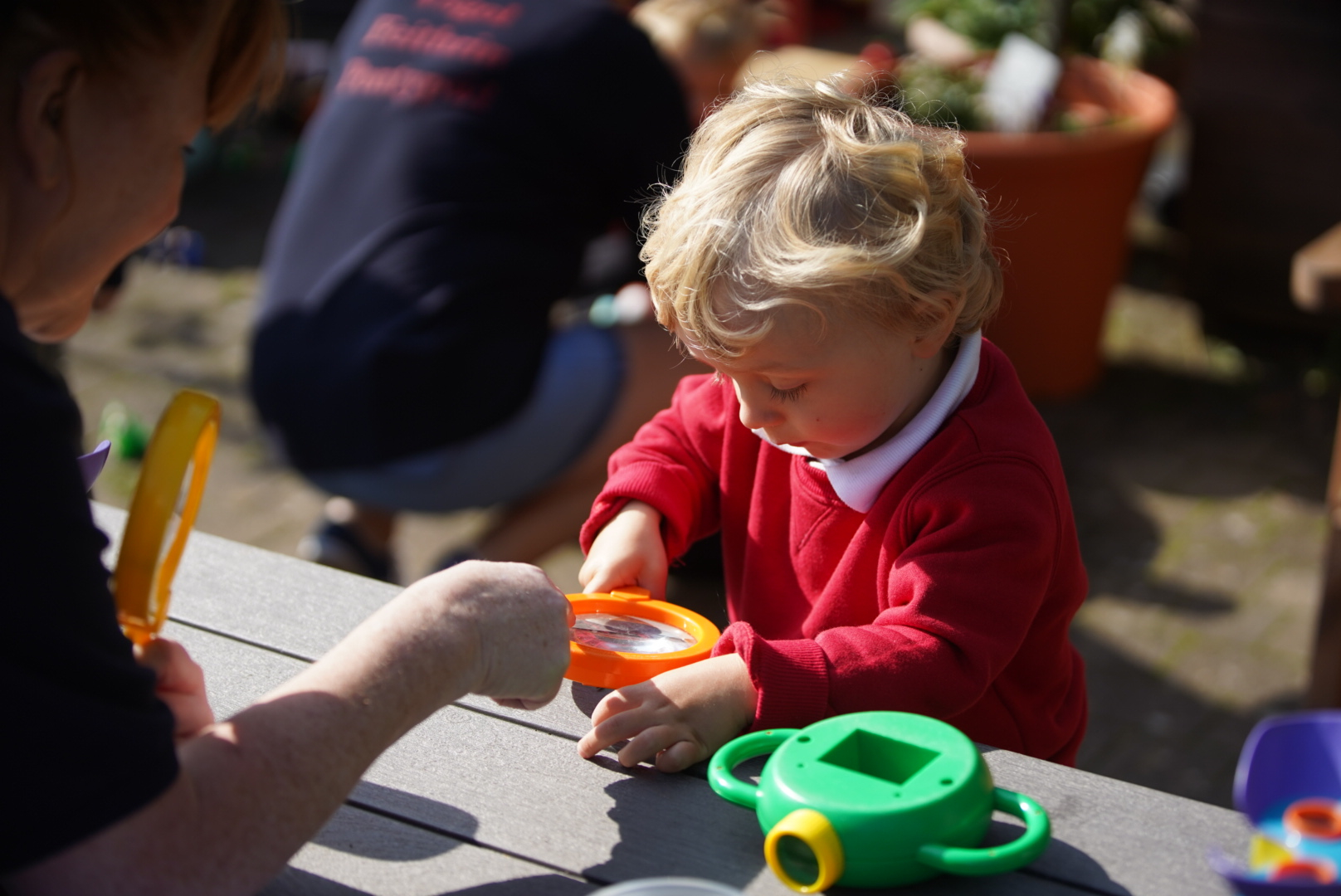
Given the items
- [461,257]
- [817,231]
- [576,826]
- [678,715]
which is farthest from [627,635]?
[461,257]

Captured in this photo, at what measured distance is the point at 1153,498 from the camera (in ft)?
13.2

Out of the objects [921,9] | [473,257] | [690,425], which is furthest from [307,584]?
[921,9]

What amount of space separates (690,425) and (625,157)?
1.46 meters

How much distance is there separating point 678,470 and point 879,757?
617 mm

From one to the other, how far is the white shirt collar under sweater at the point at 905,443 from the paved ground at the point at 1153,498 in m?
1.36

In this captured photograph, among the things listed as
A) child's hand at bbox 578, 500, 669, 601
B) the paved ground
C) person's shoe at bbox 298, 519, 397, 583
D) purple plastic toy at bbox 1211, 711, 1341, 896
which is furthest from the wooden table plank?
person's shoe at bbox 298, 519, 397, 583

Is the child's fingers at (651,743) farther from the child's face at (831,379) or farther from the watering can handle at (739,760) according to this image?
the child's face at (831,379)

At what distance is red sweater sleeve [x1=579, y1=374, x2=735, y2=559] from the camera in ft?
5.65

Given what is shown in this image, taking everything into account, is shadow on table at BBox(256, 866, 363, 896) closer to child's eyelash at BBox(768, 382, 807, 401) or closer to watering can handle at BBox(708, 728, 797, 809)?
watering can handle at BBox(708, 728, 797, 809)

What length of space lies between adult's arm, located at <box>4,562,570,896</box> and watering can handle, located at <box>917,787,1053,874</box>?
0.39m

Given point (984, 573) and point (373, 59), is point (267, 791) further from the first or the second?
point (373, 59)

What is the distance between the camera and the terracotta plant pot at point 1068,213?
4160mm

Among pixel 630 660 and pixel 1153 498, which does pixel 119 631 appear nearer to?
pixel 630 660

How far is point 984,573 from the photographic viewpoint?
1.37 meters
